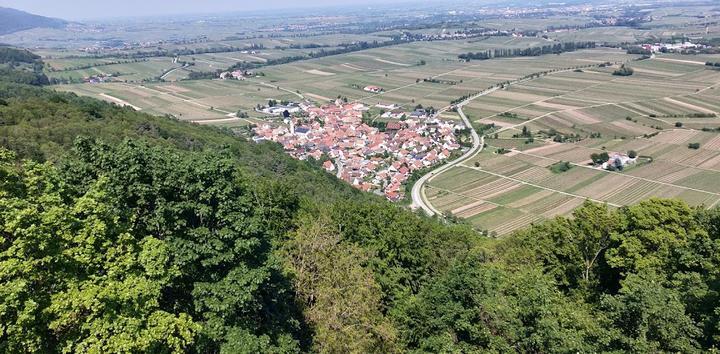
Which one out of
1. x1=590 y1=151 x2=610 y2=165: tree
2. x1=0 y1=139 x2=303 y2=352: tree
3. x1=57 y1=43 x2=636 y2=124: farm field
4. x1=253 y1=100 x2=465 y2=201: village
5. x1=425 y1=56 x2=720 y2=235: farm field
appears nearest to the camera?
→ x1=0 y1=139 x2=303 y2=352: tree

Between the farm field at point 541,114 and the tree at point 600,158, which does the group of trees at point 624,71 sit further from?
the tree at point 600,158

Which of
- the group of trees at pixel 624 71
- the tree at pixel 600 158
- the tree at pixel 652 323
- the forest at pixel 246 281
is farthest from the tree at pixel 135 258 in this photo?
the group of trees at pixel 624 71

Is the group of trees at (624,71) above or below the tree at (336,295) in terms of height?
above

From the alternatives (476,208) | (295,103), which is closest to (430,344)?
(476,208)

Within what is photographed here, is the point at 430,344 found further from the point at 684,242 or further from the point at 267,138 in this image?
the point at 267,138

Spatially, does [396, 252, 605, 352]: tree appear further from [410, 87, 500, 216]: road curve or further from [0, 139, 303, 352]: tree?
[410, 87, 500, 216]: road curve

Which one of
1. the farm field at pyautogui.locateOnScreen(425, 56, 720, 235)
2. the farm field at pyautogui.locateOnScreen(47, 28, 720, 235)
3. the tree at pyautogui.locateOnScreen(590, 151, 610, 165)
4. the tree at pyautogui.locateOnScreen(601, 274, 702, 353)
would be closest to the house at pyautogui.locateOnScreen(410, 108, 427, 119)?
the farm field at pyautogui.locateOnScreen(47, 28, 720, 235)

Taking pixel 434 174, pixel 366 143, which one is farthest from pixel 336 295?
pixel 366 143
